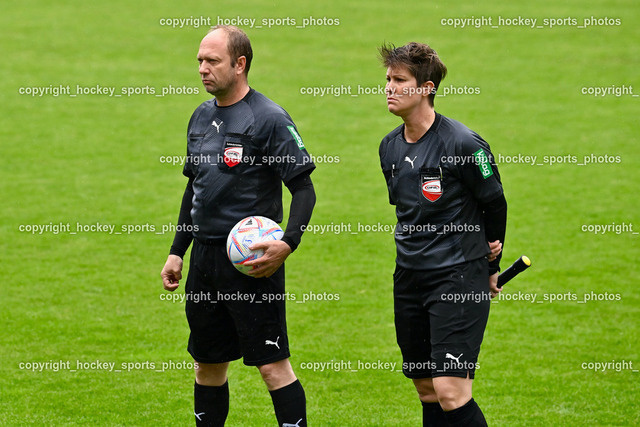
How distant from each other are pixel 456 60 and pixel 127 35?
7385mm

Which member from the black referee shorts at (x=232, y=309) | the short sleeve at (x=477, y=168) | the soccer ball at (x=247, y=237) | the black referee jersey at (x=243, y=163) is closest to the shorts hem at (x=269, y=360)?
the black referee shorts at (x=232, y=309)

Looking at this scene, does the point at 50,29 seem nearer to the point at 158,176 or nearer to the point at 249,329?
the point at 158,176

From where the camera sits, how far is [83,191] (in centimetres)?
1237

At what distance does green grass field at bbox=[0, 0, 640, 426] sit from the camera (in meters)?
6.77

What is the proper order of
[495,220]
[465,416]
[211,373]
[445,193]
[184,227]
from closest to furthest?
[465,416] → [445,193] → [495,220] → [211,373] → [184,227]

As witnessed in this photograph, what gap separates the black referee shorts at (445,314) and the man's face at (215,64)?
1422 mm

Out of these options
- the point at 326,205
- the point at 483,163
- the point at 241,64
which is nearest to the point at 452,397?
the point at 483,163

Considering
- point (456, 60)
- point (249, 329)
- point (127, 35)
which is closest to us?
point (249, 329)

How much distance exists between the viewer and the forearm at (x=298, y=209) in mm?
4902

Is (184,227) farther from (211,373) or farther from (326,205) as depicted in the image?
(326,205)

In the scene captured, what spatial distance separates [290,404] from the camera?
16.4 ft

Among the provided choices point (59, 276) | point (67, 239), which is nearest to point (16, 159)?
point (67, 239)

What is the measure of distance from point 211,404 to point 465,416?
1572 mm

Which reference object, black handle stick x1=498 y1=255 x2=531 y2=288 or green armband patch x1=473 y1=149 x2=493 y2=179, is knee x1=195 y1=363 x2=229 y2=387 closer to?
black handle stick x1=498 y1=255 x2=531 y2=288
